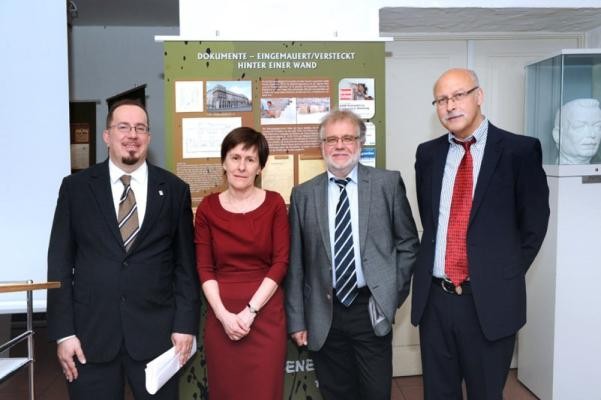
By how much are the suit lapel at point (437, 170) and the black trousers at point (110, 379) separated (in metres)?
1.27

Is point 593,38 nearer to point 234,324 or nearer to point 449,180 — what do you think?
point 449,180

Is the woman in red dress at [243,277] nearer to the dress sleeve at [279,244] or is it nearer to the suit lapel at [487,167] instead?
the dress sleeve at [279,244]

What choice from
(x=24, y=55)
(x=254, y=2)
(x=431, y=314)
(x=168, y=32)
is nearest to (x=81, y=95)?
(x=168, y=32)

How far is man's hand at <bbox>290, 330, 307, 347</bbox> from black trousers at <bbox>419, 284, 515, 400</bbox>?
488mm

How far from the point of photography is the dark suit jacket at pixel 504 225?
6.18ft

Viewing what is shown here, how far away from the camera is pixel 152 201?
6.56 ft

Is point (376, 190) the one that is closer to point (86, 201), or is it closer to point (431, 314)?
point (431, 314)

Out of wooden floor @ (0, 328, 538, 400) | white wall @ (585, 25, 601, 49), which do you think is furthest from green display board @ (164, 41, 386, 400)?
white wall @ (585, 25, 601, 49)

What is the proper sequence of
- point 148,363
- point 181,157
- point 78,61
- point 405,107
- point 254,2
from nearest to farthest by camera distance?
point 148,363 < point 181,157 < point 254,2 < point 405,107 < point 78,61

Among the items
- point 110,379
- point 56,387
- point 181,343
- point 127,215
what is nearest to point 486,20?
point 127,215

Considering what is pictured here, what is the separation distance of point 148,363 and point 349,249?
90 cm

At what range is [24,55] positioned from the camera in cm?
Result: 265

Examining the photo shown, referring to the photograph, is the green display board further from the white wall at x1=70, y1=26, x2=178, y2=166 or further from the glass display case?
the white wall at x1=70, y1=26, x2=178, y2=166

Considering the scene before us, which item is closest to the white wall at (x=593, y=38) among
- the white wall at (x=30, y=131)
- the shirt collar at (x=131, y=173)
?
the shirt collar at (x=131, y=173)
